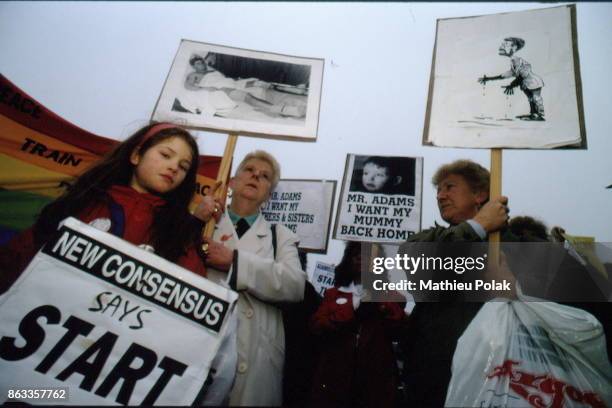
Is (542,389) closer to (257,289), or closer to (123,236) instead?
(257,289)

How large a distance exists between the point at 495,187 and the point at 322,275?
10.0 feet

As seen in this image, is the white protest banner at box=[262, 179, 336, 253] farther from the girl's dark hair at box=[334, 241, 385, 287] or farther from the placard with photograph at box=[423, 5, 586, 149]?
the placard with photograph at box=[423, 5, 586, 149]

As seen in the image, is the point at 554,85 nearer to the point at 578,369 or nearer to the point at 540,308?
the point at 540,308

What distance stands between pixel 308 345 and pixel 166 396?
1114mm

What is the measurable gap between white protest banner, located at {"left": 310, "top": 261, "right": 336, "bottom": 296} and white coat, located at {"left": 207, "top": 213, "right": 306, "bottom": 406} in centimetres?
263

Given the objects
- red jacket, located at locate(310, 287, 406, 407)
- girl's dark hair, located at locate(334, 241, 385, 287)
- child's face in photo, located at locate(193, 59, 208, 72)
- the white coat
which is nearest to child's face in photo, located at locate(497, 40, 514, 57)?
girl's dark hair, located at locate(334, 241, 385, 287)

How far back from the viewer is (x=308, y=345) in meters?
2.41

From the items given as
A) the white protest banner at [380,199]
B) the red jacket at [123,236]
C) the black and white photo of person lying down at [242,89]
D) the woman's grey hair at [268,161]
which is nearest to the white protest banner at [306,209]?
the white protest banner at [380,199]

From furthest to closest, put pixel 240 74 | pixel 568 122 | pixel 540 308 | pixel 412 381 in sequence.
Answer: pixel 240 74 → pixel 568 122 → pixel 412 381 → pixel 540 308

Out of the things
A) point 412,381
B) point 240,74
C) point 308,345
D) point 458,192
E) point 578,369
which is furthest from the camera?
point 240,74

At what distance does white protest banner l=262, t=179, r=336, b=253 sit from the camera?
3547mm

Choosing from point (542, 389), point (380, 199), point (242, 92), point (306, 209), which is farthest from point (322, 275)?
point (542, 389)

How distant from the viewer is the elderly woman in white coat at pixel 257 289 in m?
1.80

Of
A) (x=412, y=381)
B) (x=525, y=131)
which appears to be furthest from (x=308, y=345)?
(x=525, y=131)
